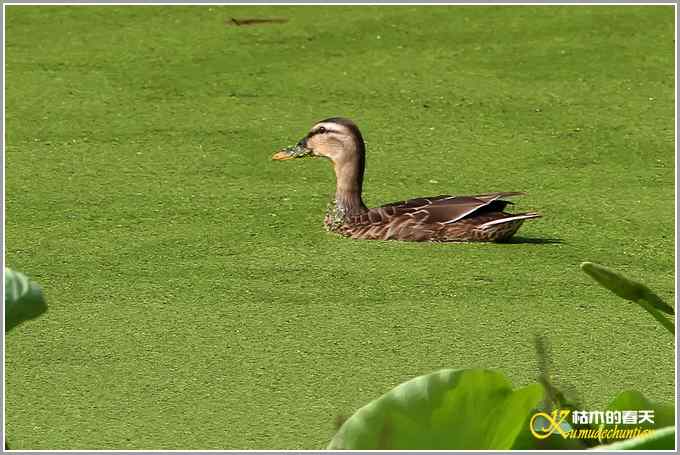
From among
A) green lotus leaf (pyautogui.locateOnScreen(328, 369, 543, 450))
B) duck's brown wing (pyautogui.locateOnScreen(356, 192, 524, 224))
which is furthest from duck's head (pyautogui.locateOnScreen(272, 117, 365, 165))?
green lotus leaf (pyautogui.locateOnScreen(328, 369, 543, 450))

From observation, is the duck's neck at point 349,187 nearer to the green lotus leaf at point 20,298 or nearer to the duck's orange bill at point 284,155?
the duck's orange bill at point 284,155

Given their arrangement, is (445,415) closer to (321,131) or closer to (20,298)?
(20,298)

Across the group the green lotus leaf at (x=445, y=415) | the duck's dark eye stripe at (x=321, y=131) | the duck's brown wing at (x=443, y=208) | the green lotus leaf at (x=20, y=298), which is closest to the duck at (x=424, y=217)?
the duck's brown wing at (x=443, y=208)

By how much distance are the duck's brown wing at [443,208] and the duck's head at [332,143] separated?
0.79 feet

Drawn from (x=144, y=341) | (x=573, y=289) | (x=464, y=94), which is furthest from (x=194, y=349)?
(x=464, y=94)

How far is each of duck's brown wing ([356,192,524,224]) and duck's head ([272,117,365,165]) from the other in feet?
0.79

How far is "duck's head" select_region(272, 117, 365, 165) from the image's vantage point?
3.86 metres

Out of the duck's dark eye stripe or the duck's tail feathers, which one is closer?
the duck's tail feathers

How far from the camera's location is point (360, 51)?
4.67m

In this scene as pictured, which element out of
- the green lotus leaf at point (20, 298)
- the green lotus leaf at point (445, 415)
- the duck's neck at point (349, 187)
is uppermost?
the duck's neck at point (349, 187)

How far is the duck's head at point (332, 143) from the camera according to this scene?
3.86 meters

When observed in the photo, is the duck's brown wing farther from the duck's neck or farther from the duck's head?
the duck's head

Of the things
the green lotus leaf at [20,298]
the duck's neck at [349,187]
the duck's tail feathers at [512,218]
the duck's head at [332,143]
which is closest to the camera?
the green lotus leaf at [20,298]

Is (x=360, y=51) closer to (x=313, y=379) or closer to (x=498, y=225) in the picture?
(x=498, y=225)
